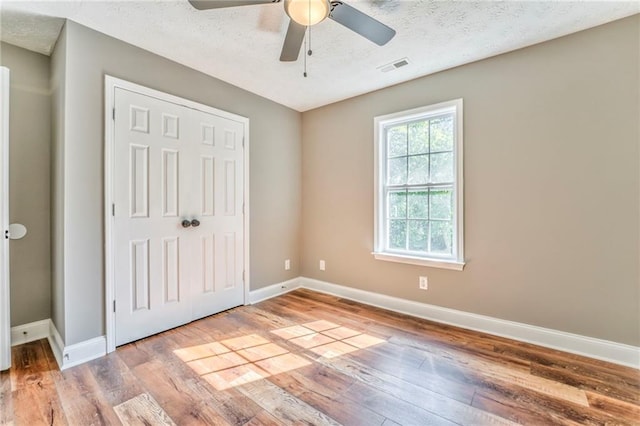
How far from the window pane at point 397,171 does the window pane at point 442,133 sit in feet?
1.13

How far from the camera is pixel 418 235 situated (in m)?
2.97

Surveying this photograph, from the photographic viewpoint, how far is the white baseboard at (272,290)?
10.8 feet

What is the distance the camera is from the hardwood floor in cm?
153

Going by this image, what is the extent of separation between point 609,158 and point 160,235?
360 cm

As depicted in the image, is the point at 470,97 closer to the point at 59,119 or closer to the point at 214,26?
the point at 214,26

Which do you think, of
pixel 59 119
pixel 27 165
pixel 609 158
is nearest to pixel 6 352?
pixel 27 165

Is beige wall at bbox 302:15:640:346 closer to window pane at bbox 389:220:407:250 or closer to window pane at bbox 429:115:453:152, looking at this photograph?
window pane at bbox 429:115:453:152

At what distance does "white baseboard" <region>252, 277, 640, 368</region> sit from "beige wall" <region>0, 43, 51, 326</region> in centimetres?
198

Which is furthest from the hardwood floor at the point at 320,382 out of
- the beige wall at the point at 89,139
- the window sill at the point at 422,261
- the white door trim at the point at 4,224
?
the window sill at the point at 422,261

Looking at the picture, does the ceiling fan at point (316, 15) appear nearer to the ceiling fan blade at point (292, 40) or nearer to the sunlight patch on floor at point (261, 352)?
the ceiling fan blade at point (292, 40)

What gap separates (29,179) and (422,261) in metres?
3.58

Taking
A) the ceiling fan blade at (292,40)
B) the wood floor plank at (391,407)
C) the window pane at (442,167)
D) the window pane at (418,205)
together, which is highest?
the ceiling fan blade at (292,40)

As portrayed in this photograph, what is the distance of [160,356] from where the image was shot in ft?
6.97

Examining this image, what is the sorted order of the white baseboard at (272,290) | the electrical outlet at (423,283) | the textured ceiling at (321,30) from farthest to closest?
1. the white baseboard at (272,290)
2. the electrical outlet at (423,283)
3. the textured ceiling at (321,30)
